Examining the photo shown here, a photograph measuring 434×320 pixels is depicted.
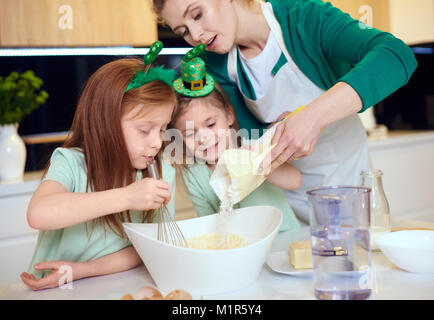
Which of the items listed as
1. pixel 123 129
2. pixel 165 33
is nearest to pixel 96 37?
pixel 165 33

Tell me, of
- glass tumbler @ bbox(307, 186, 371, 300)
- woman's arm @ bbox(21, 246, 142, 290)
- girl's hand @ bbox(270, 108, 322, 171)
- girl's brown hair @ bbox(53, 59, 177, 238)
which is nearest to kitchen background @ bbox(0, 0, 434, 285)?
girl's brown hair @ bbox(53, 59, 177, 238)

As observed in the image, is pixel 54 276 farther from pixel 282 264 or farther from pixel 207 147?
pixel 207 147

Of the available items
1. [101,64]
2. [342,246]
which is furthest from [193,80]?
[101,64]

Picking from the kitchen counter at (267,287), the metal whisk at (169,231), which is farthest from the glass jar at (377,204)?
the metal whisk at (169,231)

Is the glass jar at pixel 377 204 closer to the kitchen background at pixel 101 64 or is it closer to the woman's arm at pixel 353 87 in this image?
the woman's arm at pixel 353 87

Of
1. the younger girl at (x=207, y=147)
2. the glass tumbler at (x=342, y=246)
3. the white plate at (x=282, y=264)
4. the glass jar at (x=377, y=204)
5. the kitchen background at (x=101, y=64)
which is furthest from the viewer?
the kitchen background at (x=101, y=64)

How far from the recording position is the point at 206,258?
Result: 73 centimetres

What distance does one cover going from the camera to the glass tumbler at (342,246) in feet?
2.26

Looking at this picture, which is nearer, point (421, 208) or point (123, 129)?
point (123, 129)

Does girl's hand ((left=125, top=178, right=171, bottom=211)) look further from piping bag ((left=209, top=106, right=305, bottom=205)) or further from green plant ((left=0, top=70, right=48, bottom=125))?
green plant ((left=0, top=70, right=48, bottom=125))

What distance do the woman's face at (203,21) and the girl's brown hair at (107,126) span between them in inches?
7.2

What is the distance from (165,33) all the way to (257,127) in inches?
46.8

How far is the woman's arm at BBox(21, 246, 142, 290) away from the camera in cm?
88
